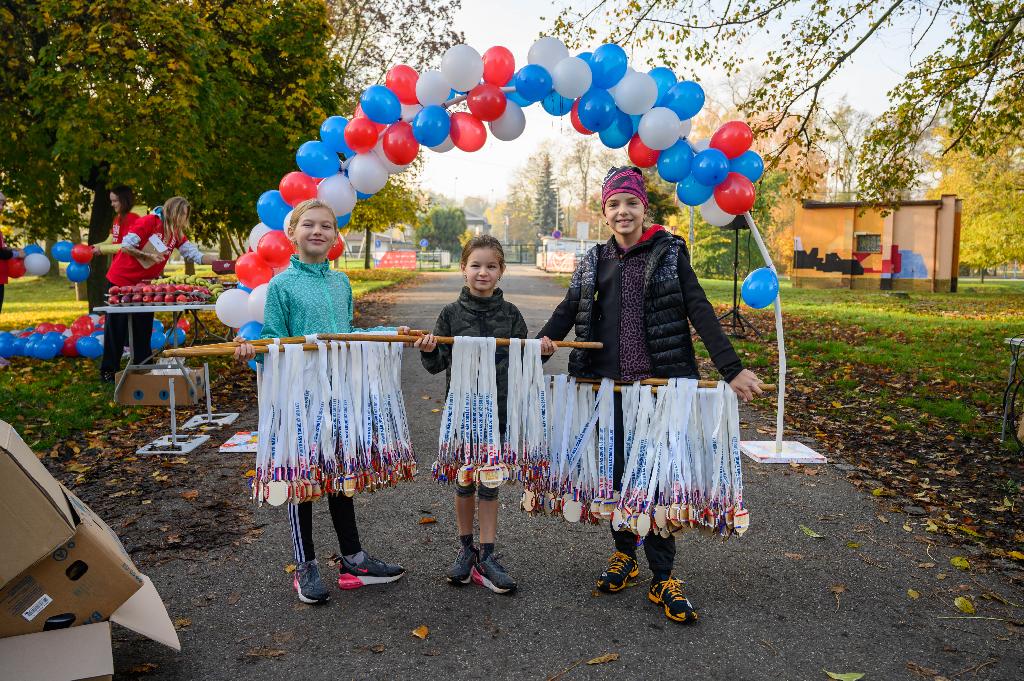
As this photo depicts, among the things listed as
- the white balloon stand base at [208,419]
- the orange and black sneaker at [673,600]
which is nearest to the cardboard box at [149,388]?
the white balloon stand base at [208,419]

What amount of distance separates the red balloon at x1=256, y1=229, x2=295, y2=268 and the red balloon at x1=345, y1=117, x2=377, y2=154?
0.76 m

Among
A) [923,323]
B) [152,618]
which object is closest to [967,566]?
[152,618]

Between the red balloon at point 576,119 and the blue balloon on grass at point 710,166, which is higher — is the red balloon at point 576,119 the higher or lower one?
the higher one

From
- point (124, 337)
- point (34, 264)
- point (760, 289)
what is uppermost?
point (34, 264)

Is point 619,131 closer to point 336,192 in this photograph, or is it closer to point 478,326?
point 478,326

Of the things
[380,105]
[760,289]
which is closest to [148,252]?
[380,105]

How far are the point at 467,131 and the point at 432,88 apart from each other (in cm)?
34

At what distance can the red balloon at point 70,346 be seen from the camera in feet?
32.1

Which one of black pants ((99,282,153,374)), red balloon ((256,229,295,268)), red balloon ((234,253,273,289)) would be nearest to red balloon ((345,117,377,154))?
red balloon ((256,229,295,268))

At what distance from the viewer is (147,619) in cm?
266

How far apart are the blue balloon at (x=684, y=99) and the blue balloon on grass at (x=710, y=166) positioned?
25 cm

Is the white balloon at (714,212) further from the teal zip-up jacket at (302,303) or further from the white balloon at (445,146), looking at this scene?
the teal zip-up jacket at (302,303)

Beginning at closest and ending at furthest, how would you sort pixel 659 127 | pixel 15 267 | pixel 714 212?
1. pixel 659 127
2. pixel 714 212
3. pixel 15 267

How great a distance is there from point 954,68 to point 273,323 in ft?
29.1
